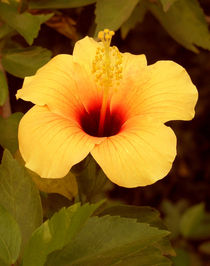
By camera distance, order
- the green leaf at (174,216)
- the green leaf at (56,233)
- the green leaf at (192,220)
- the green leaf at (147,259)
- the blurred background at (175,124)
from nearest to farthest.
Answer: the green leaf at (56,233), the green leaf at (147,259), the blurred background at (175,124), the green leaf at (192,220), the green leaf at (174,216)

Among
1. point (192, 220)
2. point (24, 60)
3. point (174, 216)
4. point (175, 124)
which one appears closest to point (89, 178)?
point (24, 60)

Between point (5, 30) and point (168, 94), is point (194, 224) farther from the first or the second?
point (5, 30)

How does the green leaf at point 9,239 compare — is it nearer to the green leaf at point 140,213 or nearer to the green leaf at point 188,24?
the green leaf at point 140,213

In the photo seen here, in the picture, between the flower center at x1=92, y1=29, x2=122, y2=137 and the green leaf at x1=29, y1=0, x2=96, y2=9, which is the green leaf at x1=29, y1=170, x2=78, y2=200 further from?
the green leaf at x1=29, y1=0, x2=96, y2=9

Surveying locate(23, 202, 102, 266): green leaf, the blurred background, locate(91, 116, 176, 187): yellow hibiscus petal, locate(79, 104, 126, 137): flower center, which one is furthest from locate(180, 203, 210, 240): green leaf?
locate(23, 202, 102, 266): green leaf

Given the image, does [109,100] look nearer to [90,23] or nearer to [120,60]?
[120,60]

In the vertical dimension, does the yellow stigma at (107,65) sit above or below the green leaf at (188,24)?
below

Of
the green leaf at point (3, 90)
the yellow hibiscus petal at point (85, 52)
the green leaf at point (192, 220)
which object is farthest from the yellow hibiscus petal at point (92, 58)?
the green leaf at point (192, 220)
